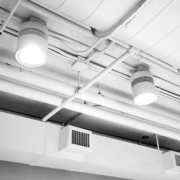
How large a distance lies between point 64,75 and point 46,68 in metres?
0.16

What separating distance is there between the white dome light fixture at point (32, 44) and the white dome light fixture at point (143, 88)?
691mm

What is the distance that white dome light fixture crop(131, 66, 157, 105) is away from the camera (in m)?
1.68

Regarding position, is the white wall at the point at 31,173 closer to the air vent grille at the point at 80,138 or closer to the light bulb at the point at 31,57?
the air vent grille at the point at 80,138

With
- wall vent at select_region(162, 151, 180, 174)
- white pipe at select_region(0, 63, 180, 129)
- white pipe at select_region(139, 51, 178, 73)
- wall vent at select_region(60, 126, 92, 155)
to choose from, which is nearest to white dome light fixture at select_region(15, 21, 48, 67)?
white pipe at select_region(0, 63, 180, 129)

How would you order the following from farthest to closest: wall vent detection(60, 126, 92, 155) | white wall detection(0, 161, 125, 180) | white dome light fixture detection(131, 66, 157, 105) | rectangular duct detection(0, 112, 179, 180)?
white wall detection(0, 161, 125, 180)
wall vent detection(60, 126, 92, 155)
rectangular duct detection(0, 112, 179, 180)
white dome light fixture detection(131, 66, 157, 105)

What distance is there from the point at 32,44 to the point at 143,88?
806 mm

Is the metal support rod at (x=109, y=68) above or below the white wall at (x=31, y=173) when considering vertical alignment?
above

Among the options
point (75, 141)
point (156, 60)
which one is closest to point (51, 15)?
point (156, 60)

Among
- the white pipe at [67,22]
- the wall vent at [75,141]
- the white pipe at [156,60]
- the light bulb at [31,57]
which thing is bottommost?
the wall vent at [75,141]

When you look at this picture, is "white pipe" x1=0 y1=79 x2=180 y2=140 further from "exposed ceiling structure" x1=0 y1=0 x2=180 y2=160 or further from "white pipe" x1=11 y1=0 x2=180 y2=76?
"white pipe" x1=11 y1=0 x2=180 y2=76

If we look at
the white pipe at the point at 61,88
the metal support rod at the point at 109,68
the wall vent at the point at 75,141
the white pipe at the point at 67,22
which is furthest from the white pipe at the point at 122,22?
the wall vent at the point at 75,141

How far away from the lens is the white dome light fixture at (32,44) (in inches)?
51.8

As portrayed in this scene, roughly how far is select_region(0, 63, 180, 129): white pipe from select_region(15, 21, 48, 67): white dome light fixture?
0.21 metres

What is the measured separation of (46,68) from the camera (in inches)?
74.6
